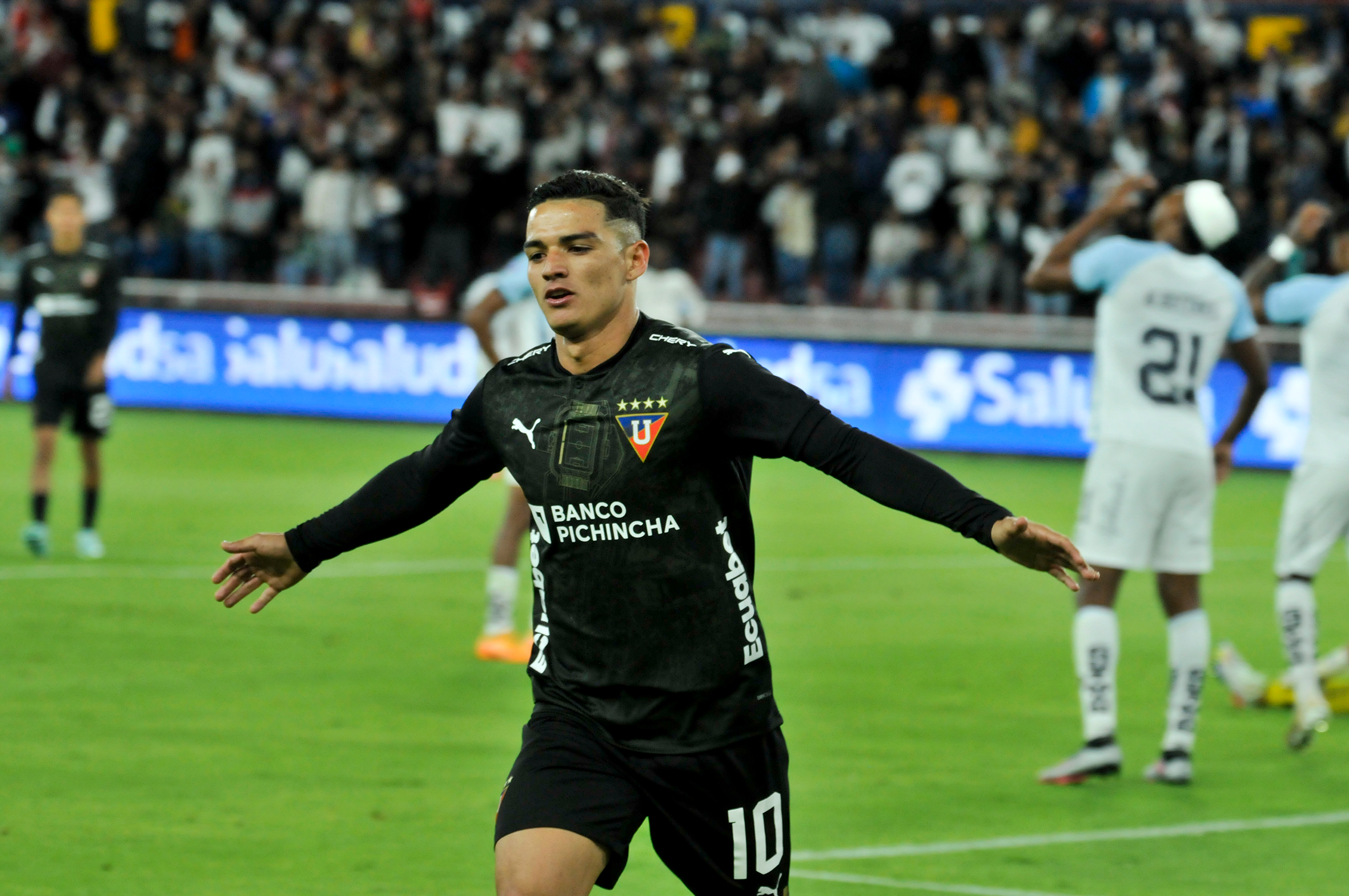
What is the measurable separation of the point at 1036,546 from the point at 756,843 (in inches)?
38.8

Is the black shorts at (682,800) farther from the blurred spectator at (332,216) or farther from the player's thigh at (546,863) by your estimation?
the blurred spectator at (332,216)

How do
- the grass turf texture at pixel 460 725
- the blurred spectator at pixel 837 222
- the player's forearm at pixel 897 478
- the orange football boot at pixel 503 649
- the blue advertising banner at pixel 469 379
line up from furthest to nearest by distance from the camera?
the blurred spectator at pixel 837 222, the blue advertising banner at pixel 469 379, the orange football boot at pixel 503 649, the grass turf texture at pixel 460 725, the player's forearm at pixel 897 478

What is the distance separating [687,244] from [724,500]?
20.5 meters

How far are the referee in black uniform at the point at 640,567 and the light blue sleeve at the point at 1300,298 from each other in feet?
17.8

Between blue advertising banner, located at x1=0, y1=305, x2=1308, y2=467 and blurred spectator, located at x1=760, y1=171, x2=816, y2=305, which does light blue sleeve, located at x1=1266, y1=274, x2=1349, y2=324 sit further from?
blurred spectator, located at x1=760, y1=171, x2=816, y2=305

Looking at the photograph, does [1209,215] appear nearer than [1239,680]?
Yes

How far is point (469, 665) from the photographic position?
1021cm

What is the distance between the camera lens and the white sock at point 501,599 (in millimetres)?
10172

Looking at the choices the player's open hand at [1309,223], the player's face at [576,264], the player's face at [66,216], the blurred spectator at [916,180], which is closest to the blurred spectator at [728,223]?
the blurred spectator at [916,180]

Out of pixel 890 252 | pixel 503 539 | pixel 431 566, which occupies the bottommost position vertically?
pixel 431 566

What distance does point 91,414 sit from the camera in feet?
43.3

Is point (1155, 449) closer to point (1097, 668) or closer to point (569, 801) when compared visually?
point (1097, 668)

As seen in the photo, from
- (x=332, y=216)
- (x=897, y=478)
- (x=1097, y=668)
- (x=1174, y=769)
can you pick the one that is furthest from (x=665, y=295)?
(x=332, y=216)

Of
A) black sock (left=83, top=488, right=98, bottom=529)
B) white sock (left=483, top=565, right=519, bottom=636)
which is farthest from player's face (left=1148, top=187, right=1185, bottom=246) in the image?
black sock (left=83, top=488, right=98, bottom=529)
